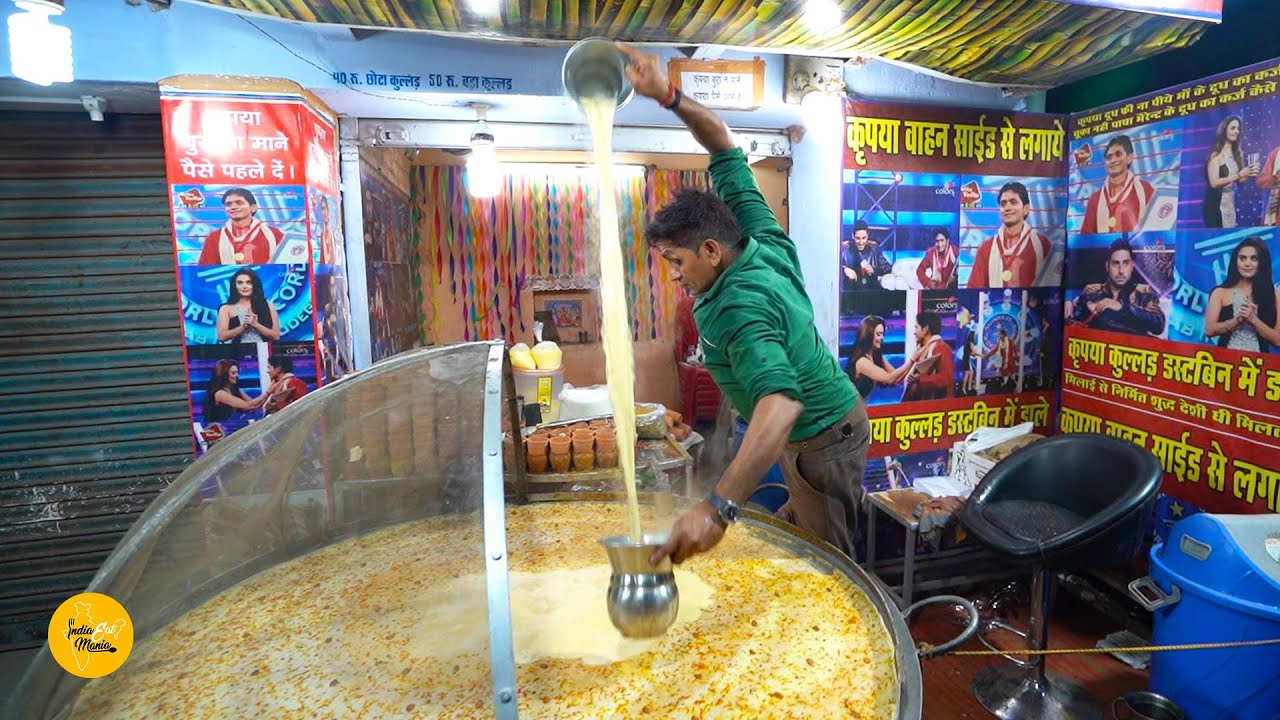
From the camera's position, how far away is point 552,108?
13.7ft

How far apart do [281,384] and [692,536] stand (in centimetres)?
276

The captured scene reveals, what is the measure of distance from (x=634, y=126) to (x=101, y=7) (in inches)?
117

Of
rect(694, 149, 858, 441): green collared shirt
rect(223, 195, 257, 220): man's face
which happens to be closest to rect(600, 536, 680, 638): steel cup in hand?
rect(694, 149, 858, 441): green collared shirt

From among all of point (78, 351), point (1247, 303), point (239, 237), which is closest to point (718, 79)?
point (239, 237)

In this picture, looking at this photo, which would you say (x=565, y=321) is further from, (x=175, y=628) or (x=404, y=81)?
(x=175, y=628)

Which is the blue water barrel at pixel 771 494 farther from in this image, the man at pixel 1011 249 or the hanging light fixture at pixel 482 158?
the hanging light fixture at pixel 482 158

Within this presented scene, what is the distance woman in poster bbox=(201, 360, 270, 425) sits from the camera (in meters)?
3.43

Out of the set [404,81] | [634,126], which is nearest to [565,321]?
[634,126]

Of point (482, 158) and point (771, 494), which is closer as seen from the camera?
point (482, 158)

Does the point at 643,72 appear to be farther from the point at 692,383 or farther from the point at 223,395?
the point at 692,383

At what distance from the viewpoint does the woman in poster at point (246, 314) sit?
335 cm

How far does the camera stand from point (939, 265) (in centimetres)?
461

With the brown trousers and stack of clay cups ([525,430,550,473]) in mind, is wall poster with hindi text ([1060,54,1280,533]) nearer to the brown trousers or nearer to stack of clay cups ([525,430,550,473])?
the brown trousers

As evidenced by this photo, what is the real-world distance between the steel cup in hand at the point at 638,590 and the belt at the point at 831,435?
48.4 inches
